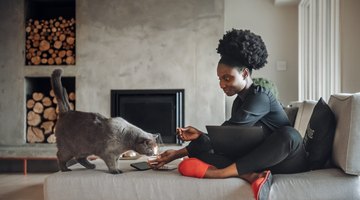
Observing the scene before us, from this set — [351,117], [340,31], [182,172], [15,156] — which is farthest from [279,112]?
[15,156]

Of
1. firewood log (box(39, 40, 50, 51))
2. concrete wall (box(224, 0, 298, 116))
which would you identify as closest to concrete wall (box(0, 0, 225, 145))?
firewood log (box(39, 40, 50, 51))

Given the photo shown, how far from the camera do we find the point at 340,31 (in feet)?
8.72

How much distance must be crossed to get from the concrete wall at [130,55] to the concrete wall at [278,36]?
0.67m

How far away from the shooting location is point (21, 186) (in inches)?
133

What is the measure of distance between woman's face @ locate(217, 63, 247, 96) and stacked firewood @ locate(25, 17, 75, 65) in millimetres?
3127

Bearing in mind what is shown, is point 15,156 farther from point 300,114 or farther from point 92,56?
point 300,114

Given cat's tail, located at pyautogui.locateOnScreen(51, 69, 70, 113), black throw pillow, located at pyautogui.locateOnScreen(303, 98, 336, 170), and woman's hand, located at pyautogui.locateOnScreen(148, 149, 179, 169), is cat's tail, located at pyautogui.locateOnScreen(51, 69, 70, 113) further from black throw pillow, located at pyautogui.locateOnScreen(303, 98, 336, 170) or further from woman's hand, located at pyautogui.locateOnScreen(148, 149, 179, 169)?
black throw pillow, located at pyautogui.locateOnScreen(303, 98, 336, 170)

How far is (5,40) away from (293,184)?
154 inches

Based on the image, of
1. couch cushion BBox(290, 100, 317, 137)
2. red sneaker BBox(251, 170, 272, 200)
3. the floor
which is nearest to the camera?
red sneaker BBox(251, 170, 272, 200)

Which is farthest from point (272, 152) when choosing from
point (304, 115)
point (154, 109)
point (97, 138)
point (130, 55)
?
point (130, 55)

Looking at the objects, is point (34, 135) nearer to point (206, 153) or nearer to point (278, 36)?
point (278, 36)

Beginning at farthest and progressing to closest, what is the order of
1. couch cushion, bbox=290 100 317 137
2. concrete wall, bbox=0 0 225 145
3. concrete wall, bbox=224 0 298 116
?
concrete wall, bbox=224 0 298 116
concrete wall, bbox=0 0 225 145
couch cushion, bbox=290 100 317 137

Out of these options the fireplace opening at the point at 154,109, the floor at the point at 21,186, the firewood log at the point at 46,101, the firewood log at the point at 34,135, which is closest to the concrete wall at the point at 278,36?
the fireplace opening at the point at 154,109

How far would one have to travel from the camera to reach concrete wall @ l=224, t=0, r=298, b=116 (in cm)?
470
